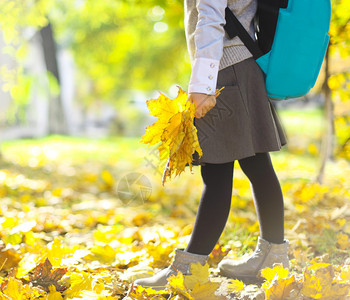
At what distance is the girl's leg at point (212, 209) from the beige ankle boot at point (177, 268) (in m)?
0.02

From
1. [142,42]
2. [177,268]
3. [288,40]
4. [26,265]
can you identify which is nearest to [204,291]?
[177,268]

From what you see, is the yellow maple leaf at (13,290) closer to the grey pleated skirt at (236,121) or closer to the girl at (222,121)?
the girl at (222,121)

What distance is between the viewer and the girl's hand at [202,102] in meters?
1.42

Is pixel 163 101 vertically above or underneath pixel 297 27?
underneath

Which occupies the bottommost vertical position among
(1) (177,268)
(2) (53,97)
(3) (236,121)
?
(2) (53,97)

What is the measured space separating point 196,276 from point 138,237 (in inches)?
39.0

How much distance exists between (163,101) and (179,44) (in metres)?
5.65

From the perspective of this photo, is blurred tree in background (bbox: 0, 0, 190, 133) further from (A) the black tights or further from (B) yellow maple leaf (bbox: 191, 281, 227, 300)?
(B) yellow maple leaf (bbox: 191, 281, 227, 300)

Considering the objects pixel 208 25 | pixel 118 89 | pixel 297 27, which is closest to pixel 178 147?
pixel 208 25

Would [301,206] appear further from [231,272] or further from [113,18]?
[113,18]

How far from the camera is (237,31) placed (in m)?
1.51

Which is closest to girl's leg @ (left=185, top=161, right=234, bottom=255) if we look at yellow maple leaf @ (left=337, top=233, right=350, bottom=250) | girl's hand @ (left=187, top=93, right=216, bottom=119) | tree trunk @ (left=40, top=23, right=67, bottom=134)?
girl's hand @ (left=187, top=93, right=216, bottom=119)

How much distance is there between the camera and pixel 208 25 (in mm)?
1399

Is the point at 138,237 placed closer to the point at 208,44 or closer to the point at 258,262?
the point at 258,262
